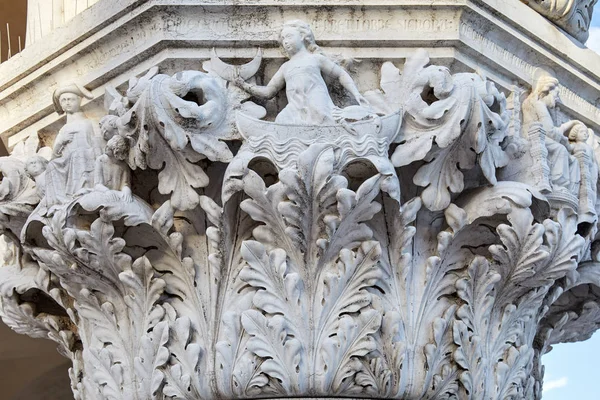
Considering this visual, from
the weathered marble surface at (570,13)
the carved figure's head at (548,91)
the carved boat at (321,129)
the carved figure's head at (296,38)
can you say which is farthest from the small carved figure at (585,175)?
the carved figure's head at (296,38)

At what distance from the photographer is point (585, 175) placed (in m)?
4.16

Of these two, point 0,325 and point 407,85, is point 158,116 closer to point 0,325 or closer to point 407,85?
point 407,85

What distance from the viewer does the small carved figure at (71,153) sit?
402 centimetres

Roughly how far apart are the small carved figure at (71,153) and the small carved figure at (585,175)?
151 cm

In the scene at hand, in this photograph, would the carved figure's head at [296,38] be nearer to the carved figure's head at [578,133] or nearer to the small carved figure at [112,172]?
the small carved figure at [112,172]

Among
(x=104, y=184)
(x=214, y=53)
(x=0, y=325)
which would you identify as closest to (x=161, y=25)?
(x=214, y=53)

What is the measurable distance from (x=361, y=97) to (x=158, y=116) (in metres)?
0.61

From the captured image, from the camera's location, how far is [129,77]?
161 inches

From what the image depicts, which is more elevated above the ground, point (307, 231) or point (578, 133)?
point (578, 133)

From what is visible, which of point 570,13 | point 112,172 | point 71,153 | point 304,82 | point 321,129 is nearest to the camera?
point 321,129

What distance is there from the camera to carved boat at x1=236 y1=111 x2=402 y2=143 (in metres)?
3.70

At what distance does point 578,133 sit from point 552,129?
5.3 inches

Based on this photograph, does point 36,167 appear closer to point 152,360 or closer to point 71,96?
point 71,96

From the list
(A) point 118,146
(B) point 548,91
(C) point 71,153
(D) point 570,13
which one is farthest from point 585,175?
(C) point 71,153
